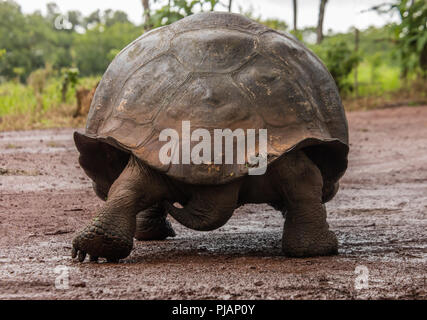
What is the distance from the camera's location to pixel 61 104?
1389 centimetres

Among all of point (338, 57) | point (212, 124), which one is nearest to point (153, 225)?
point (212, 124)

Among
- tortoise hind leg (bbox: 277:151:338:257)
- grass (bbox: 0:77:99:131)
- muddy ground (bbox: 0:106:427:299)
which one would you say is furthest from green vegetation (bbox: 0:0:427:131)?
tortoise hind leg (bbox: 277:151:338:257)

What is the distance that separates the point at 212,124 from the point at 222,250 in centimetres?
96

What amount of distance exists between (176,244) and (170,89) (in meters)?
1.25

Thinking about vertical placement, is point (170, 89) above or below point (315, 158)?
above

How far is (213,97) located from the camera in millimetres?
3113

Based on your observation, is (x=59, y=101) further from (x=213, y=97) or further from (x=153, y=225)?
(x=213, y=97)

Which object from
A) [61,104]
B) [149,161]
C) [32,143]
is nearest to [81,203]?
[149,161]

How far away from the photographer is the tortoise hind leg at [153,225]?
14.0 feet

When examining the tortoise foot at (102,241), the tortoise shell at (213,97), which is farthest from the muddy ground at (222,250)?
the tortoise shell at (213,97)

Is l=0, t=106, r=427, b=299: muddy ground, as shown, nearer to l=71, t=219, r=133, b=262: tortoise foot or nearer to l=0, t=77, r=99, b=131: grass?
l=71, t=219, r=133, b=262: tortoise foot

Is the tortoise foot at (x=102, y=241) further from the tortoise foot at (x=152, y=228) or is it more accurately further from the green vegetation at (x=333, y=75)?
the green vegetation at (x=333, y=75)

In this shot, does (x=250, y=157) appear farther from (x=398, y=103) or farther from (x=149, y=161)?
(x=398, y=103)

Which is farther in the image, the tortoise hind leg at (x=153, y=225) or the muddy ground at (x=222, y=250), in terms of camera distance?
the tortoise hind leg at (x=153, y=225)
